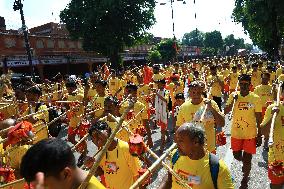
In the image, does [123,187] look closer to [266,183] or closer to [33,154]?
[33,154]

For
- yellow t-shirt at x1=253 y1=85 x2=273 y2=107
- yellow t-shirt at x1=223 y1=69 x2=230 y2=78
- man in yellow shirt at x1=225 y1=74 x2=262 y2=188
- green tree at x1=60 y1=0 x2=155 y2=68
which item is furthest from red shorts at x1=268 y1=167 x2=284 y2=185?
green tree at x1=60 y1=0 x2=155 y2=68

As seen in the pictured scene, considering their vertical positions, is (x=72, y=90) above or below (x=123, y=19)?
below

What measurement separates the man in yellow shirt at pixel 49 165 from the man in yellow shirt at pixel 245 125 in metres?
5.27

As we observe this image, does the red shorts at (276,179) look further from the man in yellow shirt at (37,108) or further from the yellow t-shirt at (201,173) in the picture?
the man in yellow shirt at (37,108)

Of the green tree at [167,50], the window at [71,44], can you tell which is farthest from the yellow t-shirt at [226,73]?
the green tree at [167,50]

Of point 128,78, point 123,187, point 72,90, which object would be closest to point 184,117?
point 123,187

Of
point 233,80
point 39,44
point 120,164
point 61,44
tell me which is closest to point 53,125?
point 120,164

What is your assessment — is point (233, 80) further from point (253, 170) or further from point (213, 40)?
point (213, 40)

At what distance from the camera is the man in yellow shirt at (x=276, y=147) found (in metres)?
5.43

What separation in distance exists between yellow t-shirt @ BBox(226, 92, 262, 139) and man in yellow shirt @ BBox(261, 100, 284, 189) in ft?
3.48

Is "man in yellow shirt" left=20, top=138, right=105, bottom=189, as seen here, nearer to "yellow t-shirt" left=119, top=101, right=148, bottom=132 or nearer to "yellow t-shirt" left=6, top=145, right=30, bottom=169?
"yellow t-shirt" left=6, top=145, right=30, bottom=169

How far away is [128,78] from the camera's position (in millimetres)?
→ 20453

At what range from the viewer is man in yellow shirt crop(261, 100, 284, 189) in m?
5.43

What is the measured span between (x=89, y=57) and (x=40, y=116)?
39.6 metres
